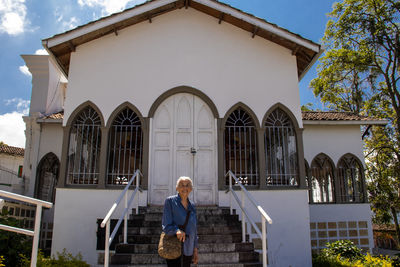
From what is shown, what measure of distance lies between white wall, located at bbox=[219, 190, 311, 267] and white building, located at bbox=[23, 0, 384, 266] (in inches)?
1.0

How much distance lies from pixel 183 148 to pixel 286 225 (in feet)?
10.8

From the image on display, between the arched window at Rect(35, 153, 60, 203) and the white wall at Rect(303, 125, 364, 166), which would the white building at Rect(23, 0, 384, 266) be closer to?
the white wall at Rect(303, 125, 364, 166)

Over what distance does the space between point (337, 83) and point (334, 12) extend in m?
4.33

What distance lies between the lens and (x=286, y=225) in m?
8.85

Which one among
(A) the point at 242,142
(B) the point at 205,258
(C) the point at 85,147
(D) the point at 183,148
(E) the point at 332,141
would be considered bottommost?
(B) the point at 205,258

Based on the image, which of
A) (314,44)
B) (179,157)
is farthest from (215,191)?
(314,44)

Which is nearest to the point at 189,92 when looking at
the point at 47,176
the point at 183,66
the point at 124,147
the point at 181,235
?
the point at 183,66

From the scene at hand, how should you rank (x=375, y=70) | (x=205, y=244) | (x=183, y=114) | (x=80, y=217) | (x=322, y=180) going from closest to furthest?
1. (x=205, y=244)
2. (x=80, y=217)
3. (x=183, y=114)
4. (x=322, y=180)
5. (x=375, y=70)

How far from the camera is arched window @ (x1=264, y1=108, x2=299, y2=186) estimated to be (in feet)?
31.7

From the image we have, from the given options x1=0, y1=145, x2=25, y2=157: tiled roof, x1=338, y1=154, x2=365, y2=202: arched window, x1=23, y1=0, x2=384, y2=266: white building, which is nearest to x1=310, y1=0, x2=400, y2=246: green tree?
x1=338, y1=154, x2=365, y2=202: arched window

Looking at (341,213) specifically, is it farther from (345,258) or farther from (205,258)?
(205,258)

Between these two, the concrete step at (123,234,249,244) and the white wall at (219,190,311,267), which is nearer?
the concrete step at (123,234,249,244)

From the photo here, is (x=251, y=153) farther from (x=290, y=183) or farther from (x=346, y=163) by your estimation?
(x=346, y=163)

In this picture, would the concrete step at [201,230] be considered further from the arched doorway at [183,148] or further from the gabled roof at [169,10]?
the gabled roof at [169,10]
